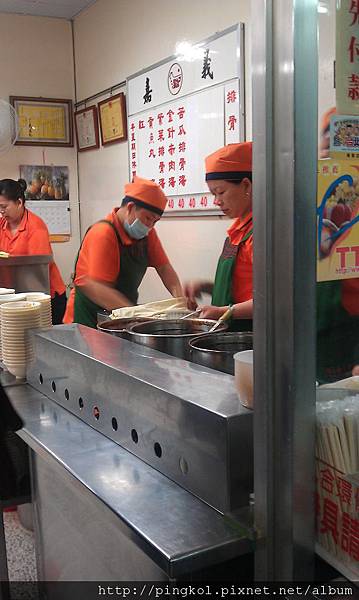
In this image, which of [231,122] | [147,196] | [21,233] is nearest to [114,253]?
[147,196]

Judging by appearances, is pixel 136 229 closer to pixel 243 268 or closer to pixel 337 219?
pixel 243 268

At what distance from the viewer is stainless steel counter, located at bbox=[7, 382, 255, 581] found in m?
1.03

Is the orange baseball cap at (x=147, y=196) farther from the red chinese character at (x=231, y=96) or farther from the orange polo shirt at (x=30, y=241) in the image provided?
the orange polo shirt at (x=30, y=241)

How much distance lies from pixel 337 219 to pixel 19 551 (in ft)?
7.13

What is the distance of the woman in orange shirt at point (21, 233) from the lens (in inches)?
172

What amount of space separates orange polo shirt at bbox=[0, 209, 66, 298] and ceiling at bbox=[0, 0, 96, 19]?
5.55 feet

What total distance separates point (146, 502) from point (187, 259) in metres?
2.58

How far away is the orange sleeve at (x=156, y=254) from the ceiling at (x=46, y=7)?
2170 millimetres

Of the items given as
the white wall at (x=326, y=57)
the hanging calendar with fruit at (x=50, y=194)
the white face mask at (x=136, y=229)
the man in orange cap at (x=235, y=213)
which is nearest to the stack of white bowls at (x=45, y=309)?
the man in orange cap at (x=235, y=213)

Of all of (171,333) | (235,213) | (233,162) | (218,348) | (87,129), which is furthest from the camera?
(87,129)

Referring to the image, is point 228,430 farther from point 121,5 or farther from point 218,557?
point 121,5

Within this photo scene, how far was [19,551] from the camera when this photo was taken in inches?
98.5

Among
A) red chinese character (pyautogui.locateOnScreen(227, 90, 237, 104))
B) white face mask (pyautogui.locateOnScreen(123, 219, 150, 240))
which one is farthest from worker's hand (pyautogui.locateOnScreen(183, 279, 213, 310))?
red chinese character (pyautogui.locateOnScreen(227, 90, 237, 104))

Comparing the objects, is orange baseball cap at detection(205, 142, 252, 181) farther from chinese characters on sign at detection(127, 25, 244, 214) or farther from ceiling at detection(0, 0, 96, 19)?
ceiling at detection(0, 0, 96, 19)
